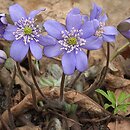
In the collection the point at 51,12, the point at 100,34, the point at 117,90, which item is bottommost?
the point at 117,90

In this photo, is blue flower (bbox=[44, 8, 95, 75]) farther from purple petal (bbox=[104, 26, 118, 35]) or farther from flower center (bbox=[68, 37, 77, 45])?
purple petal (bbox=[104, 26, 118, 35])

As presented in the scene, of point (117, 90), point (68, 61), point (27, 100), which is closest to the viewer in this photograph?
point (68, 61)

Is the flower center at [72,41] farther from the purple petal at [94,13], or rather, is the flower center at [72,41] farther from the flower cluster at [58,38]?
the purple petal at [94,13]

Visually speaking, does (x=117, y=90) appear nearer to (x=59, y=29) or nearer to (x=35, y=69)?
(x=35, y=69)

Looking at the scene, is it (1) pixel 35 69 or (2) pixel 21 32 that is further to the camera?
(1) pixel 35 69

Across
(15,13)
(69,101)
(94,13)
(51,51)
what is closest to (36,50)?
(51,51)

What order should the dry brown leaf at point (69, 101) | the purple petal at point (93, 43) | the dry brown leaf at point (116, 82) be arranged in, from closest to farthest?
the purple petal at point (93, 43), the dry brown leaf at point (69, 101), the dry brown leaf at point (116, 82)

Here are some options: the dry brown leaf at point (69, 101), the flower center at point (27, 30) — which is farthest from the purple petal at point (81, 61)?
the dry brown leaf at point (69, 101)

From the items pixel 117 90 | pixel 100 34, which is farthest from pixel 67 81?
pixel 100 34
